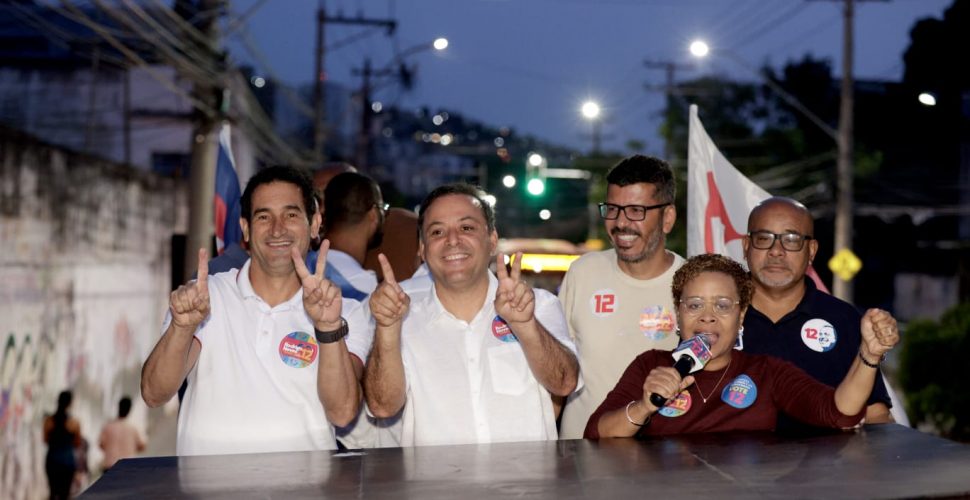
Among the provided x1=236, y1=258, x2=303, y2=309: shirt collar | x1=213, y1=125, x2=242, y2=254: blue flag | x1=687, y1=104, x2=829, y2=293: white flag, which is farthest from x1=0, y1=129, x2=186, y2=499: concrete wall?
x1=236, y1=258, x2=303, y2=309: shirt collar

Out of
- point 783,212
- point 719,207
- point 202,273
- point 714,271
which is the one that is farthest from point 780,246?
point 202,273

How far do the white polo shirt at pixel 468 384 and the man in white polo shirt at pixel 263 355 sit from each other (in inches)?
9.0

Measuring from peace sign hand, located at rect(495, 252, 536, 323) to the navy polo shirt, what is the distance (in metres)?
1.18

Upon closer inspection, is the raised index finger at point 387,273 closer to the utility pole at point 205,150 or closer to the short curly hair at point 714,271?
the short curly hair at point 714,271

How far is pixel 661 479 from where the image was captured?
11.0ft

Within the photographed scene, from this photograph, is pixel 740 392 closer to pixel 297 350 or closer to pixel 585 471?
pixel 585 471

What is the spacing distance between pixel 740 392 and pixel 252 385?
175cm

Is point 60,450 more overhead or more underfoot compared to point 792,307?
more underfoot

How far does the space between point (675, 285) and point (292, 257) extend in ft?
4.70

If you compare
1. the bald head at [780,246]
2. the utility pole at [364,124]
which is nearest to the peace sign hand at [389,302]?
the bald head at [780,246]

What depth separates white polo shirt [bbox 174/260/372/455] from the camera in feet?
14.0

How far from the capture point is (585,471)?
3.50 metres

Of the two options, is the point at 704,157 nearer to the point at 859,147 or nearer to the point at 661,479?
the point at 661,479

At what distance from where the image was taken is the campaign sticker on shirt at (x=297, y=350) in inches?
170
